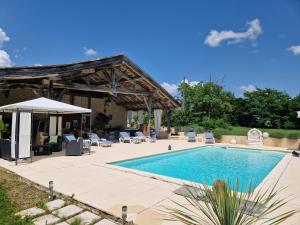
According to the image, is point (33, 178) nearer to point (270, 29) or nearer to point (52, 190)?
point (52, 190)

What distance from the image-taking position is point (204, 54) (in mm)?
30688

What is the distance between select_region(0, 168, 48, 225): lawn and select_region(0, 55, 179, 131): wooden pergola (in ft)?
20.3

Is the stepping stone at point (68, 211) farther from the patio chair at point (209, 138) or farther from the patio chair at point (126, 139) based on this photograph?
the patio chair at point (209, 138)

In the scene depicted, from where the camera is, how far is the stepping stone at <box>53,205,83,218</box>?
3.87 m

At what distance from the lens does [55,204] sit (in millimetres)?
4301

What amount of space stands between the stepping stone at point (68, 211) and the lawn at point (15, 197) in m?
0.47

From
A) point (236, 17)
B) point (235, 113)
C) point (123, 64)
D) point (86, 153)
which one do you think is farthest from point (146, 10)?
point (235, 113)

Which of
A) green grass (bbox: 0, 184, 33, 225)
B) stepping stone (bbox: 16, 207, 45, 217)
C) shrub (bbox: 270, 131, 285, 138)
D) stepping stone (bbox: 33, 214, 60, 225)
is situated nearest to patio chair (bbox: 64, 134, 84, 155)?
green grass (bbox: 0, 184, 33, 225)

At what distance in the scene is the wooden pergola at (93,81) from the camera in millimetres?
10969

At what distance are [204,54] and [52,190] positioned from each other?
29.2m

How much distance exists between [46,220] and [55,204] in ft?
2.15

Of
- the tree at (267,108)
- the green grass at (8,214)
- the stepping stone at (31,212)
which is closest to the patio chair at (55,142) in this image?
the green grass at (8,214)

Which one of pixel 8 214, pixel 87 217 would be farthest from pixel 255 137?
pixel 8 214

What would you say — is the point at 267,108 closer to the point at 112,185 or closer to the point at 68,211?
the point at 112,185
